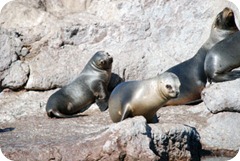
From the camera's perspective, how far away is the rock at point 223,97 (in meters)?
10.3

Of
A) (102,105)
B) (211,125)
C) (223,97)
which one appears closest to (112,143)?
(211,125)

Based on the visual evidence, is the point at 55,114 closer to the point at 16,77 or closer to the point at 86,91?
the point at 86,91

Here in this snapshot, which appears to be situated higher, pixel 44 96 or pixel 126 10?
Result: pixel 126 10

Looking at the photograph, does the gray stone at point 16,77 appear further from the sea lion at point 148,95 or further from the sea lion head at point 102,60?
the sea lion at point 148,95

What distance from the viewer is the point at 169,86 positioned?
9.31 meters

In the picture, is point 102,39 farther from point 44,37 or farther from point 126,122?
point 126,122

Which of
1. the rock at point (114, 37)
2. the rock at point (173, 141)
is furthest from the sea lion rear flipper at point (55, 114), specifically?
the rock at point (173, 141)

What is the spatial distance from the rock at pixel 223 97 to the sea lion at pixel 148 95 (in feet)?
4.04

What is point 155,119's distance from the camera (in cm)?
989

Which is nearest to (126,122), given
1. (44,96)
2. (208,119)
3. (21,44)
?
(208,119)

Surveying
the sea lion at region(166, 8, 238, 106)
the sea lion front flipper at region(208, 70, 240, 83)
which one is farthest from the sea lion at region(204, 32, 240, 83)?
the sea lion at region(166, 8, 238, 106)

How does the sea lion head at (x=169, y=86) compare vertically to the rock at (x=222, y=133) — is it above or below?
above

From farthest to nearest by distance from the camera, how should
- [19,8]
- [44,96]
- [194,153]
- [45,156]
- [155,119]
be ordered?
[19,8], [44,96], [155,119], [194,153], [45,156]

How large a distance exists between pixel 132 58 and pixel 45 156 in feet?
16.1
